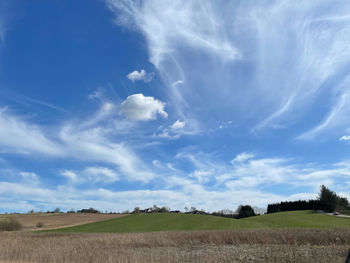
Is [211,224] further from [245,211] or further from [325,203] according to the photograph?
[245,211]

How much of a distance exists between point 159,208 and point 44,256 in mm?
129784

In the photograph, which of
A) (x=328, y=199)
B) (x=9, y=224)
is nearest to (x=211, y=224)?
(x=9, y=224)

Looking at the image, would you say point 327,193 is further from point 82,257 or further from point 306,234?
point 82,257

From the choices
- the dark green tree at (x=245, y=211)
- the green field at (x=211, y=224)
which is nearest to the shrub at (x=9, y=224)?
the green field at (x=211, y=224)

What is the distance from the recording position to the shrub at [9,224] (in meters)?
63.0

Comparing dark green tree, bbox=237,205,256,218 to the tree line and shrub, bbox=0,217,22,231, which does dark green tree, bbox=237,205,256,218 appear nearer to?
the tree line

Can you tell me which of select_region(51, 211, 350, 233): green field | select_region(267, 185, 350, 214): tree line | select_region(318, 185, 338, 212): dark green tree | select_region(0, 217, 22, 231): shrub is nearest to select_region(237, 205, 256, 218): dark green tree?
select_region(267, 185, 350, 214): tree line

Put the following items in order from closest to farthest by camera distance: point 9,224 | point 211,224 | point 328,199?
1. point 9,224
2. point 211,224
3. point 328,199

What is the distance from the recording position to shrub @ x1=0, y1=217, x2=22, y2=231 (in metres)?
63.0

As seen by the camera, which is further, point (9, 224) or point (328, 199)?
point (328, 199)

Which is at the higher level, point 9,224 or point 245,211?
point 245,211

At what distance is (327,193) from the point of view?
9838 centimetres

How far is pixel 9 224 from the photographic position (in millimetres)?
63906

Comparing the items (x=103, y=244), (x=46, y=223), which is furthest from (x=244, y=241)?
(x=46, y=223)
